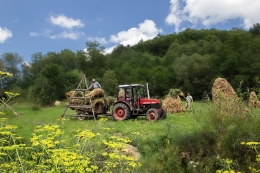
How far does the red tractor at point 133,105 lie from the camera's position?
12.5 m

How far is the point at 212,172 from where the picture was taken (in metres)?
4.56

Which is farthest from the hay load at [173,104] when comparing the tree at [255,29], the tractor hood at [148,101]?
the tree at [255,29]

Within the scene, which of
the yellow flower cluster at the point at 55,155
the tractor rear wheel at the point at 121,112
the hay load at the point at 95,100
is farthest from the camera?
the hay load at the point at 95,100

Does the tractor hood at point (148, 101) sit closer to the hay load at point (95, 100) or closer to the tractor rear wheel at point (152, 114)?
the tractor rear wheel at point (152, 114)

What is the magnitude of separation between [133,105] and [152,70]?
32.6 m

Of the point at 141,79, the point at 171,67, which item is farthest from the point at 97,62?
the point at 171,67

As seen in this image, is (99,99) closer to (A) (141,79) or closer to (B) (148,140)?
(B) (148,140)

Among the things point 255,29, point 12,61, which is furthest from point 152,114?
point 255,29

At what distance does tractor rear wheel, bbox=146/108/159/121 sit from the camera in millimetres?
11909

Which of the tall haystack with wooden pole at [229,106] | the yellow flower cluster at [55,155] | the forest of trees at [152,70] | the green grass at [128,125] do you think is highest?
the forest of trees at [152,70]

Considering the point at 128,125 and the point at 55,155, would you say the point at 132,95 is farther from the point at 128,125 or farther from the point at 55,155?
the point at 55,155

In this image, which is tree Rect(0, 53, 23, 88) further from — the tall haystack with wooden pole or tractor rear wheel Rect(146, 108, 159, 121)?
the tall haystack with wooden pole

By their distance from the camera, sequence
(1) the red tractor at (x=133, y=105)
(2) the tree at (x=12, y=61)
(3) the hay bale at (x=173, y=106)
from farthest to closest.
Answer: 1. (2) the tree at (x=12, y=61)
2. (3) the hay bale at (x=173, y=106)
3. (1) the red tractor at (x=133, y=105)

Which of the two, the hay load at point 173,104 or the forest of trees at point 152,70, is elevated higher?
the forest of trees at point 152,70
